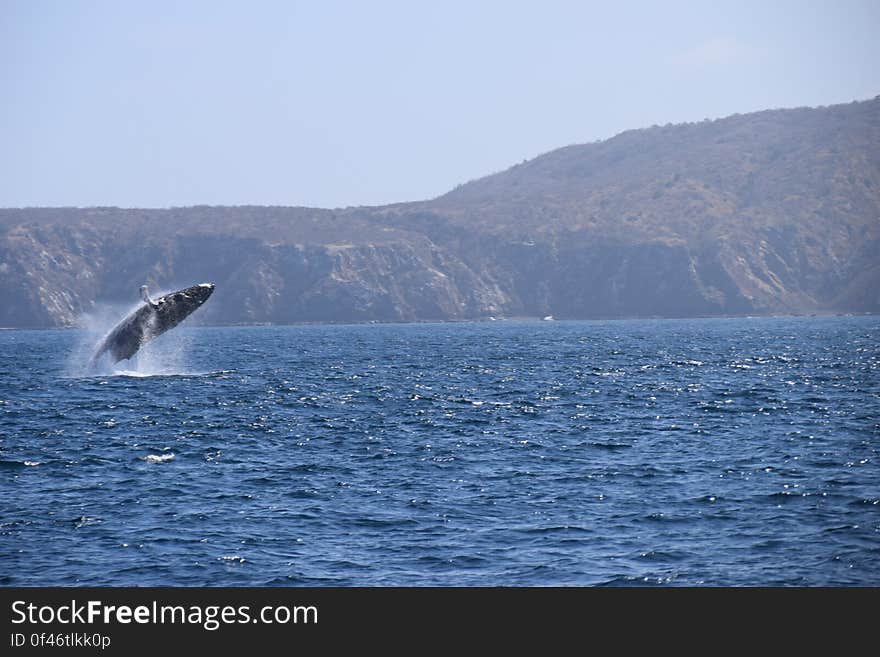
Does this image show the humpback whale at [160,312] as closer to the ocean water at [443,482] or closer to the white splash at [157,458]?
the ocean water at [443,482]

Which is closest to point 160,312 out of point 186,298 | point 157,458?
point 186,298

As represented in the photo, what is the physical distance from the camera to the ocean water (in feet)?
84.7

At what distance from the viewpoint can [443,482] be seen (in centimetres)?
3666

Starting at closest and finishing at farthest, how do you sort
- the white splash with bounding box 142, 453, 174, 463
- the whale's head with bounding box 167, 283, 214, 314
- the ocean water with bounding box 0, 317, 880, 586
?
1. the ocean water with bounding box 0, 317, 880, 586
2. the white splash with bounding box 142, 453, 174, 463
3. the whale's head with bounding box 167, 283, 214, 314

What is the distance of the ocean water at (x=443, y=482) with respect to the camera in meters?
25.8

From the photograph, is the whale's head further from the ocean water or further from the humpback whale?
the ocean water

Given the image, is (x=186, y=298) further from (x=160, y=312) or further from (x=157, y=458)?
(x=157, y=458)

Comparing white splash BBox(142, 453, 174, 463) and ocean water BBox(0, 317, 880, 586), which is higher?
white splash BBox(142, 453, 174, 463)

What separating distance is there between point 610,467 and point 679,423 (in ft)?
47.0

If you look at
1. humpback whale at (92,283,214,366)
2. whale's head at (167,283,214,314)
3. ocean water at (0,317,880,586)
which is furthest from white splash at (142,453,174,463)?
whale's head at (167,283,214,314)

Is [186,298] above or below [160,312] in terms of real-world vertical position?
above
